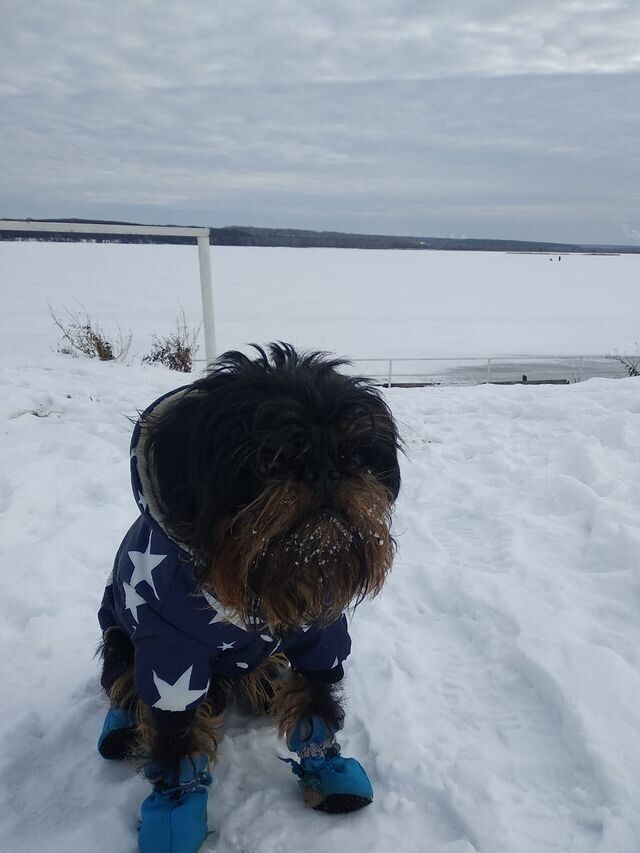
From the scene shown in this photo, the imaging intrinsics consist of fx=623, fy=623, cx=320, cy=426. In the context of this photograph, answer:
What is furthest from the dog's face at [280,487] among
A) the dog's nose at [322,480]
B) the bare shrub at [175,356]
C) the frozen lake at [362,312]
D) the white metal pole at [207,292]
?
the frozen lake at [362,312]

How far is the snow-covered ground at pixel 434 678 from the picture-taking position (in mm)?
1768

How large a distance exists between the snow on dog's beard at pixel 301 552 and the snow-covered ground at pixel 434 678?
2.46 feet

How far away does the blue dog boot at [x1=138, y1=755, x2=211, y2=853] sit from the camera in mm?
1639

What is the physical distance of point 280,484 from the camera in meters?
1.38

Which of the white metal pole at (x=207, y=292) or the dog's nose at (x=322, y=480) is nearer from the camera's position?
the dog's nose at (x=322, y=480)

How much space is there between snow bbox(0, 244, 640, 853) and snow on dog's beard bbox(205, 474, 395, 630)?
749 millimetres

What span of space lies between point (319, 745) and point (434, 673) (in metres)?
0.69

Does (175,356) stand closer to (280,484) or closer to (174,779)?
(174,779)

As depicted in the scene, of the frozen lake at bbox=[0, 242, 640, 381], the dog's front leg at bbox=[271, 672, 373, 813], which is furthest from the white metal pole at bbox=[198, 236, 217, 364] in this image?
the dog's front leg at bbox=[271, 672, 373, 813]

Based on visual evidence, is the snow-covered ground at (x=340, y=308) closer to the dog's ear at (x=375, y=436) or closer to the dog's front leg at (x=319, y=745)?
the dog's front leg at (x=319, y=745)

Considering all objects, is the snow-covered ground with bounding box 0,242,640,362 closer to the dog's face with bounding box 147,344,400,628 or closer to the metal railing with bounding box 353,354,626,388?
the metal railing with bounding box 353,354,626,388

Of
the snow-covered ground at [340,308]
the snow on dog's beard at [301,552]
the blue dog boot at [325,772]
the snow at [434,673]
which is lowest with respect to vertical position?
the snow-covered ground at [340,308]

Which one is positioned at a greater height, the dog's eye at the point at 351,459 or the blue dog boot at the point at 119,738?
the dog's eye at the point at 351,459

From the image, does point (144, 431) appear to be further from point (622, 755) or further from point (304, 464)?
point (622, 755)
